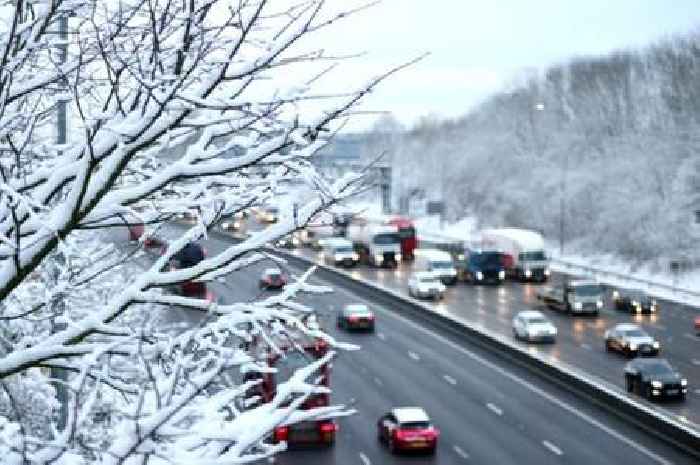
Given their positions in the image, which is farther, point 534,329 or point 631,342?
point 534,329

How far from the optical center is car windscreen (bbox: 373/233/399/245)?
208 ft

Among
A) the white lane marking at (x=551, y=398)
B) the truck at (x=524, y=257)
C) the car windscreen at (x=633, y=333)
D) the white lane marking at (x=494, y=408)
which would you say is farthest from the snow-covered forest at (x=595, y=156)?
the white lane marking at (x=494, y=408)

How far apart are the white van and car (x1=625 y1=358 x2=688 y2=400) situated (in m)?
25.9

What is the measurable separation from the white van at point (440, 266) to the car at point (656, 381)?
2592 cm

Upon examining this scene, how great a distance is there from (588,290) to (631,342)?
10162mm

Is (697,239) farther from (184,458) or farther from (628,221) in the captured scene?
(184,458)

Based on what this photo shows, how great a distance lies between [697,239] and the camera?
2397 inches

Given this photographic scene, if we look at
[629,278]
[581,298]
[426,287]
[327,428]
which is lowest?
[629,278]

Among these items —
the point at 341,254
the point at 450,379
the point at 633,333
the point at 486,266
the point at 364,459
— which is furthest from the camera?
the point at 341,254

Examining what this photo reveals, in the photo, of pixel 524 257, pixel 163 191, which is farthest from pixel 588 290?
pixel 163 191

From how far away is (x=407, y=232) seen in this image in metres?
69.7

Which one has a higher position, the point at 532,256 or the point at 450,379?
the point at 532,256

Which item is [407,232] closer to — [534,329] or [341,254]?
[341,254]

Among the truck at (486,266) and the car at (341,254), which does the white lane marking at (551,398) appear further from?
the car at (341,254)
